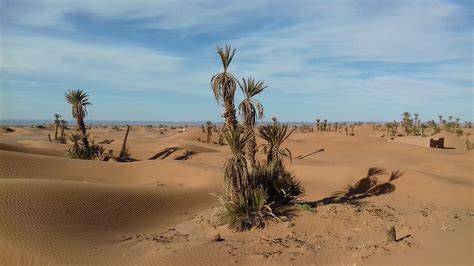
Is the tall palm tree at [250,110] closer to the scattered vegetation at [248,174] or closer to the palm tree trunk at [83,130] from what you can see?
the scattered vegetation at [248,174]

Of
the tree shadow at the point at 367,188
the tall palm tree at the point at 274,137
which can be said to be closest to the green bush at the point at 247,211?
the tall palm tree at the point at 274,137

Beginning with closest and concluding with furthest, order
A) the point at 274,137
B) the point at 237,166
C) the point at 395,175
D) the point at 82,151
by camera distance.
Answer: the point at 237,166, the point at 274,137, the point at 395,175, the point at 82,151

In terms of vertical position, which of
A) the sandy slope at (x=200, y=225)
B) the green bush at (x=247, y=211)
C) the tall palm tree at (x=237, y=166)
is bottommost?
the sandy slope at (x=200, y=225)

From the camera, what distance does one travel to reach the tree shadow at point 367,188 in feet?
58.6

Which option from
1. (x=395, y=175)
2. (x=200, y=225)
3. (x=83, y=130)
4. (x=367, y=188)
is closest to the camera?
(x=200, y=225)

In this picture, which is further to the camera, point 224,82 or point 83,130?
point 83,130

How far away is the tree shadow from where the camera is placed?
58.6 ft

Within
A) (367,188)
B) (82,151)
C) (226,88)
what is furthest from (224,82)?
(82,151)

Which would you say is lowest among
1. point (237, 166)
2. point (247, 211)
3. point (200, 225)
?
point (200, 225)

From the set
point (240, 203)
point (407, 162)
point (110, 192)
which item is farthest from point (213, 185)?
point (407, 162)

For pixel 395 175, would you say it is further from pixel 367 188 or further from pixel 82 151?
pixel 82 151

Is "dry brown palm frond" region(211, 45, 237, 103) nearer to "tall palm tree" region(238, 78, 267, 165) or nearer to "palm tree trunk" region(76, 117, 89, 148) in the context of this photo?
"tall palm tree" region(238, 78, 267, 165)

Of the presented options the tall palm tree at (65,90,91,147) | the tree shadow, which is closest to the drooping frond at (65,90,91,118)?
the tall palm tree at (65,90,91,147)

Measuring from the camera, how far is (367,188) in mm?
19938
